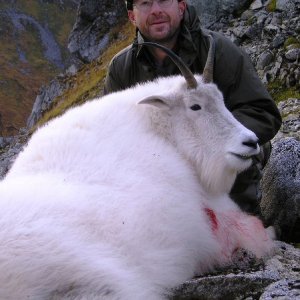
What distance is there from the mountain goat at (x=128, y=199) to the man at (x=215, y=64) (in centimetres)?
108

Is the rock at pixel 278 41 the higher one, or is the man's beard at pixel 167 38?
the man's beard at pixel 167 38

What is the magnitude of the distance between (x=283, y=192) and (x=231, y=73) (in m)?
1.49

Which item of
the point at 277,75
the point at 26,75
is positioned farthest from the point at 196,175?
the point at 26,75

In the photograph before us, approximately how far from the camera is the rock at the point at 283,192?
5945 mm

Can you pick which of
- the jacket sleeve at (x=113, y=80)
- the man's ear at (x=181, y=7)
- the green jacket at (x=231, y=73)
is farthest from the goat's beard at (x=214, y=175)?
the jacket sleeve at (x=113, y=80)

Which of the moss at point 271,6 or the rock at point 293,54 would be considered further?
the moss at point 271,6

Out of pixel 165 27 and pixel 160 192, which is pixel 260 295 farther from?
pixel 165 27

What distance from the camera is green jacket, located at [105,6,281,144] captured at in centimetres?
630

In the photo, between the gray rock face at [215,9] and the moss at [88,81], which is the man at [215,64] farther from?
the moss at [88,81]

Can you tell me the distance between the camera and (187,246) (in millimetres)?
4398

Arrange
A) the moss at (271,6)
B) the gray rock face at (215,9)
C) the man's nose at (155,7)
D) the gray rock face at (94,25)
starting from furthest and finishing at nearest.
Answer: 1. the gray rock face at (94,25)
2. the gray rock face at (215,9)
3. the moss at (271,6)
4. the man's nose at (155,7)

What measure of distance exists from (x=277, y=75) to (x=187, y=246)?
975 centimetres

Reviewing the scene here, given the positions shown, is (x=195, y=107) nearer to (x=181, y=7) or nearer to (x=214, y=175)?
(x=214, y=175)

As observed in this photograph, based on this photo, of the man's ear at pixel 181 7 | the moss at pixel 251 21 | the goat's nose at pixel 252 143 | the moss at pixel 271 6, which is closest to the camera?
the goat's nose at pixel 252 143
